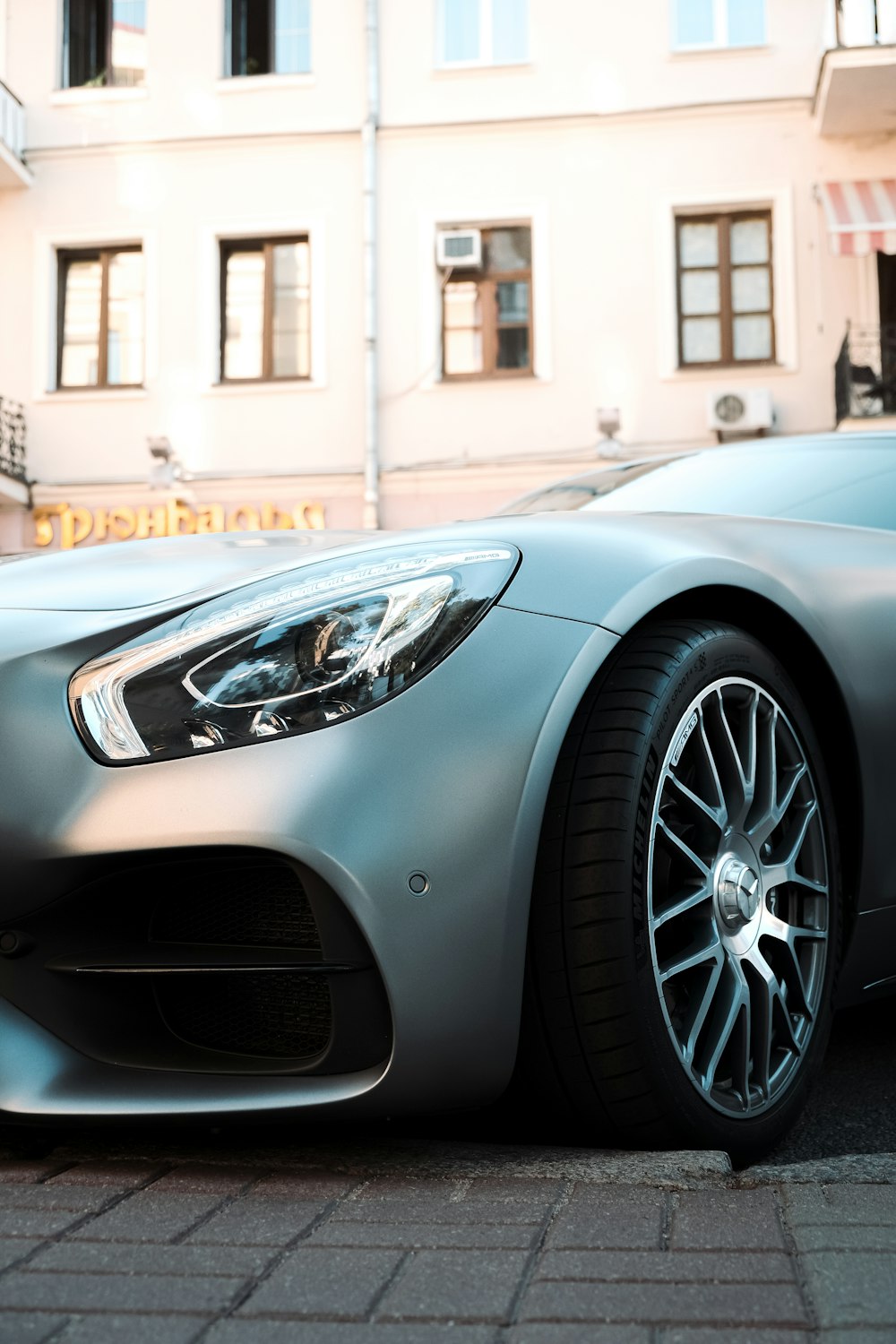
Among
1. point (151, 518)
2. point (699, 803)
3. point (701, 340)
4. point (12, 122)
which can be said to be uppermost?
point (12, 122)

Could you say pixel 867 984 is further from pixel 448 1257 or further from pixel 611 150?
pixel 611 150

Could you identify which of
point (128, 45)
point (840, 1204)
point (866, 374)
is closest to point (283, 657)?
point (840, 1204)

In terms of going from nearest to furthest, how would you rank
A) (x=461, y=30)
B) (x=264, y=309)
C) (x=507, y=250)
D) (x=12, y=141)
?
(x=507, y=250) → (x=461, y=30) → (x=12, y=141) → (x=264, y=309)

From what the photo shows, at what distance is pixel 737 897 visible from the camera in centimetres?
191

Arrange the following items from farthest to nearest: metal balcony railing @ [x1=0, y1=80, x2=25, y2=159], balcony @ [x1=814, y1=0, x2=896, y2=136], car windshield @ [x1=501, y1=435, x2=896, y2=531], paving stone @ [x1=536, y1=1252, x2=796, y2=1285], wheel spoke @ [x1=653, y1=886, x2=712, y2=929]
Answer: metal balcony railing @ [x1=0, y1=80, x2=25, y2=159], balcony @ [x1=814, y1=0, x2=896, y2=136], car windshield @ [x1=501, y1=435, x2=896, y2=531], wheel spoke @ [x1=653, y1=886, x2=712, y2=929], paving stone @ [x1=536, y1=1252, x2=796, y2=1285]

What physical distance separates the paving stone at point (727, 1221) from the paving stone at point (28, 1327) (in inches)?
23.2

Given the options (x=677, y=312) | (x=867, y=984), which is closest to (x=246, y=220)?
(x=677, y=312)

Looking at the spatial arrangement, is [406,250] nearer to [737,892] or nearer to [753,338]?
[753,338]

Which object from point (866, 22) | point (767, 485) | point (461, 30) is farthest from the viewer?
point (461, 30)

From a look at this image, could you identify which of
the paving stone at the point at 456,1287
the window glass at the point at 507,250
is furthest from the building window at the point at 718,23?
the paving stone at the point at 456,1287

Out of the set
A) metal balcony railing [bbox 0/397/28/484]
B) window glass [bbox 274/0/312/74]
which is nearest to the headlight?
metal balcony railing [bbox 0/397/28/484]

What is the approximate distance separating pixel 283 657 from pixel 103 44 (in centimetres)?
1452

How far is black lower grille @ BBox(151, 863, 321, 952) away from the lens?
5.39ft

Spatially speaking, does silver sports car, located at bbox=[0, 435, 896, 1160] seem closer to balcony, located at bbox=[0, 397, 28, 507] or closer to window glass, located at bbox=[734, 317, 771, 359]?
window glass, located at bbox=[734, 317, 771, 359]
